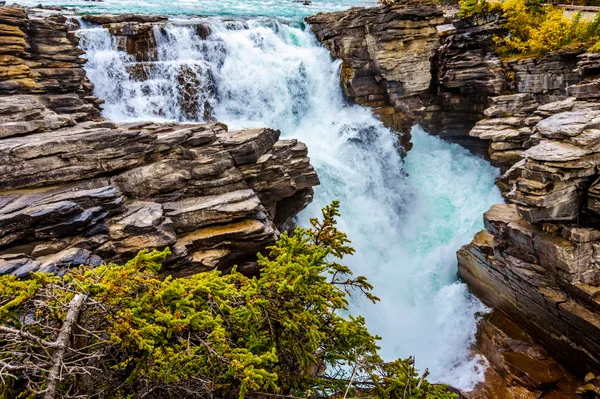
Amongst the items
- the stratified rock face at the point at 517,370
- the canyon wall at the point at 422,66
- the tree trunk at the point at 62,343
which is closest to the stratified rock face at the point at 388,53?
the canyon wall at the point at 422,66

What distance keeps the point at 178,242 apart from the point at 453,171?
67.7 feet

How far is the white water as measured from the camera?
1778 centimetres

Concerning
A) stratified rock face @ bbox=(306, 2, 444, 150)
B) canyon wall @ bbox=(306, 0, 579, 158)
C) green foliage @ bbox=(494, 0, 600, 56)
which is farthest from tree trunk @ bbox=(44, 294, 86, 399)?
green foliage @ bbox=(494, 0, 600, 56)

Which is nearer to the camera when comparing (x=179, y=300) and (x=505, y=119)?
(x=179, y=300)

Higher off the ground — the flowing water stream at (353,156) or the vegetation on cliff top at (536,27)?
the vegetation on cliff top at (536,27)

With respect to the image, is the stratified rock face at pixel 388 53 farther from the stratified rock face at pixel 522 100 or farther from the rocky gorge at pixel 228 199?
the rocky gorge at pixel 228 199

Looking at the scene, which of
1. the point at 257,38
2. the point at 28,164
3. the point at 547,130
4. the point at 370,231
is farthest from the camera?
the point at 257,38

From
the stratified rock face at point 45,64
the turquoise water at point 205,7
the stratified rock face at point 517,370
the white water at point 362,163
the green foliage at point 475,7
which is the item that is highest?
the turquoise water at point 205,7

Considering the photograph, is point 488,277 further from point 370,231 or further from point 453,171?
point 453,171

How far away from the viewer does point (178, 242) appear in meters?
12.2

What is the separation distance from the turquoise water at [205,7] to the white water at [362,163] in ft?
27.0

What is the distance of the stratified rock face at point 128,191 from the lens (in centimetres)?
1034

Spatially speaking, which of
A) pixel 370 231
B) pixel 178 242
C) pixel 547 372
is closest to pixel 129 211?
pixel 178 242

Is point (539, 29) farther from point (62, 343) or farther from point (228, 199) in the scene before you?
point (62, 343)
